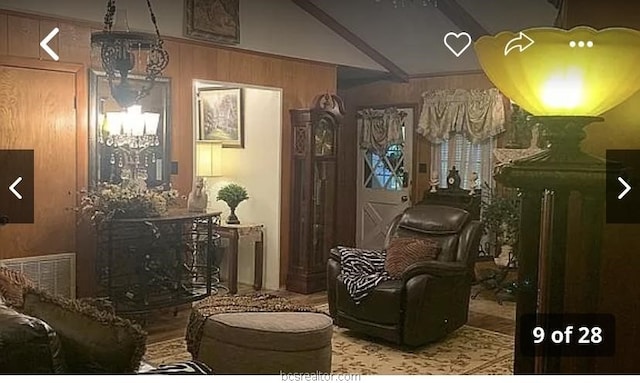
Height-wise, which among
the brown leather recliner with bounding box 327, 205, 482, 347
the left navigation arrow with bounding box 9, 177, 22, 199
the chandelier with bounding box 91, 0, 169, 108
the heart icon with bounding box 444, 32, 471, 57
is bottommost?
the brown leather recliner with bounding box 327, 205, 482, 347

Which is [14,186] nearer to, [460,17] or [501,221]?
[460,17]

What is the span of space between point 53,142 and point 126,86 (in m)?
0.43

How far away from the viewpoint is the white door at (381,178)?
398cm

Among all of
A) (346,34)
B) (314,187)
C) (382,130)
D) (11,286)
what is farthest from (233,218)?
(11,286)

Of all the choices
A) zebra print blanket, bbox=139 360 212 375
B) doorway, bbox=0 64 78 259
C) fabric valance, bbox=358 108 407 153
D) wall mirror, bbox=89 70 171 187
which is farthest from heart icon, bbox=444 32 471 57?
zebra print blanket, bbox=139 360 212 375

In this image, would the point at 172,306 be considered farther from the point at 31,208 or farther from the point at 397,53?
the point at 397,53

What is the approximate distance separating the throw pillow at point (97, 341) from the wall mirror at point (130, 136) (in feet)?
6.55

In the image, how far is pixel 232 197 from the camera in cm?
427

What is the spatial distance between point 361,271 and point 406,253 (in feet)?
0.82

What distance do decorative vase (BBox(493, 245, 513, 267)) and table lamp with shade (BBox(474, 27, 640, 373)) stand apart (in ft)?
8.95

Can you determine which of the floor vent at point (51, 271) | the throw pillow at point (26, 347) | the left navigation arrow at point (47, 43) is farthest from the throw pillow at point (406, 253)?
the throw pillow at point (26, 347)

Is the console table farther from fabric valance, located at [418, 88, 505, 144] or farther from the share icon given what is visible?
the share icon

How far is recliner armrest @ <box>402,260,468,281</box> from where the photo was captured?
3191 millimetres

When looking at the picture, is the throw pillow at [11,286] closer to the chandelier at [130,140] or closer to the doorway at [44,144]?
the doorway at [44,144]
